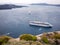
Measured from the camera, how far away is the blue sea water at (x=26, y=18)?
11.9 feet

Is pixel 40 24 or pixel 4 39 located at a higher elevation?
pixel 40 24

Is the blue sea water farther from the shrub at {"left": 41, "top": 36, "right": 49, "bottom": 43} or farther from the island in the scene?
the shrub at {"left": 41, "top": 36, "right": 49, "bottom": 43}

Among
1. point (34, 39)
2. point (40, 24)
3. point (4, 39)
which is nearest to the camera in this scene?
point (4, 39)

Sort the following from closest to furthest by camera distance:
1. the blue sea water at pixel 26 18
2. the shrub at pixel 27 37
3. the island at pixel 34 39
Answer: the island at pixel 34 39, the shrub at pixel 27 37, the blue sea water at pixel 26 18

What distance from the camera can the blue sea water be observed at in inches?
143

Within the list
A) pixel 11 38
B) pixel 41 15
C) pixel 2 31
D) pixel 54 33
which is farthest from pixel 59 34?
pixel 2 31

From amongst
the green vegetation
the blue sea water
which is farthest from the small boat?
the green vegetation

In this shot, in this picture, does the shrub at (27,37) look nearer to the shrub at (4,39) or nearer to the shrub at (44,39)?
the shrub at (44,39)

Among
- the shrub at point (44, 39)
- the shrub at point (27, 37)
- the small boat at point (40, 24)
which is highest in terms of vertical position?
the small boat at point (40, 24)

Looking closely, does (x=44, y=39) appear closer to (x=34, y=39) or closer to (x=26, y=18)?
(x=34, y=39)

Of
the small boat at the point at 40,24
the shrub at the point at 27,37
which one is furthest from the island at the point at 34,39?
the small boat at the point at 40,24

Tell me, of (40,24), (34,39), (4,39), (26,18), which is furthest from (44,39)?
(4,39)

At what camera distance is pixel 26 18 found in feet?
12.2

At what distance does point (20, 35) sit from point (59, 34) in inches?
42.2
